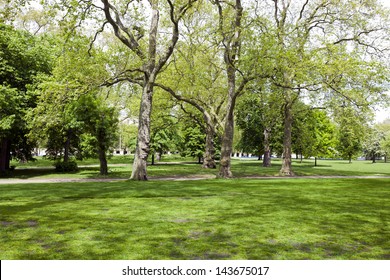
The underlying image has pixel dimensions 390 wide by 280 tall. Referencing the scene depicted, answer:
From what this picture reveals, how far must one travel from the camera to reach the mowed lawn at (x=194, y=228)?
19.8 ft

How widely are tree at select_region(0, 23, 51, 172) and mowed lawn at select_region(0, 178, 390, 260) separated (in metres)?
17.2

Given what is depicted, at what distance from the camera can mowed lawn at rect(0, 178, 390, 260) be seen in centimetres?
603

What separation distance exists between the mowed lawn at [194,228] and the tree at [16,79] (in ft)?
56.5

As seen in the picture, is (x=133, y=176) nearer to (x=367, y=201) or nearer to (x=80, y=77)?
(x=80, y=77)

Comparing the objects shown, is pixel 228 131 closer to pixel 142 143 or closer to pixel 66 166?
pixel 142 143

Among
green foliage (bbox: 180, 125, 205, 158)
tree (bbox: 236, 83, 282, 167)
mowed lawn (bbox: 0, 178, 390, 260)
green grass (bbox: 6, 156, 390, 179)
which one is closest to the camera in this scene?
mowed lawn (bbox: 0, 178, 390, 260)

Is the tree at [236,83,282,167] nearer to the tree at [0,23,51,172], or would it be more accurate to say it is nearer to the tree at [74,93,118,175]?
the tree at [74,93,118,175]

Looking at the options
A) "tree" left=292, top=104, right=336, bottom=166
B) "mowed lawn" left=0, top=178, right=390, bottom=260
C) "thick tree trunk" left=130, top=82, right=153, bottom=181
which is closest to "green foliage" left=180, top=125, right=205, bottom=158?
"tree" left=292, top=104, right=336, bottom=166

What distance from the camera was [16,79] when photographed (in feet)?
100

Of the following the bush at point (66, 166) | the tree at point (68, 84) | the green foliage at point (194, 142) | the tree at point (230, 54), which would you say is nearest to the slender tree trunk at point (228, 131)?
the tree at point (230, 54)

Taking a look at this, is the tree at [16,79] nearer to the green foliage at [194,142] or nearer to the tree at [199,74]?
the tree at [199,74]
